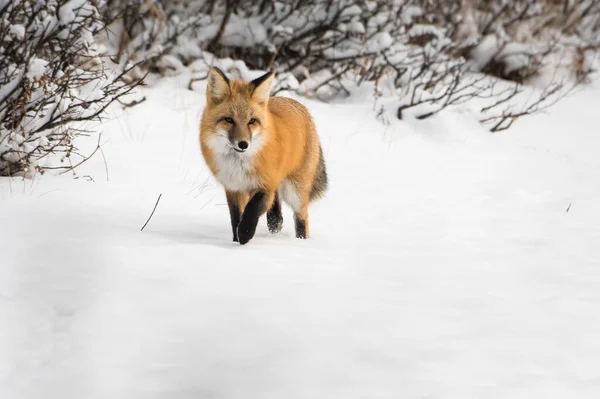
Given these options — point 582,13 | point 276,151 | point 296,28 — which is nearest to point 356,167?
point 296,28

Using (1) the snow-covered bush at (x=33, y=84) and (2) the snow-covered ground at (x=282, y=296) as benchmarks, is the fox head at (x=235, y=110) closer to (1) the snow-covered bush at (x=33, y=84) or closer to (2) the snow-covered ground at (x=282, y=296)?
(2) the snow-covered ground at (x=282, y=296)

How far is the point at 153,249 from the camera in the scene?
339cm

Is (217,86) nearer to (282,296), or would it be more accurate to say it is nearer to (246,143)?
(246,143)

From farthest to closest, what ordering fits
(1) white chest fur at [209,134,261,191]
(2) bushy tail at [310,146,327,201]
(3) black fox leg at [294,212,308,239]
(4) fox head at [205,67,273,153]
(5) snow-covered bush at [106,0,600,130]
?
(5) snow-covered bush at [106,0,600,130]
(2) bushy tail at [310,146,327,201]
(3) black fox leg at [294,212,308,239]
(1) white chest fur at [209,134,261,191]
(4) fox head at [205,67,273,153]

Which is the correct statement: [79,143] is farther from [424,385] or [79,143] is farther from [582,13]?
[582,13]

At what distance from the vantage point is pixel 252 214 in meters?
3.99

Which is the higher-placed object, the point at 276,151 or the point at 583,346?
the point at 276,151

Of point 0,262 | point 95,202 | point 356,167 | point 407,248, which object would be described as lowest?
point 356,167

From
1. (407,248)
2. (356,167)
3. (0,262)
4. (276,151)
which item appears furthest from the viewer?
(356,167)

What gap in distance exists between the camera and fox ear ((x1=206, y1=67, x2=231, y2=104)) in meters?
4.03

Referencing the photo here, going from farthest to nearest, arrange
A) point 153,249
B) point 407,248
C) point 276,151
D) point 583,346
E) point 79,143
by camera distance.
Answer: point 79,143, point 407,248, point 276,151, point 153,249, point 583,346

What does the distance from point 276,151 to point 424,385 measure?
2218 mm

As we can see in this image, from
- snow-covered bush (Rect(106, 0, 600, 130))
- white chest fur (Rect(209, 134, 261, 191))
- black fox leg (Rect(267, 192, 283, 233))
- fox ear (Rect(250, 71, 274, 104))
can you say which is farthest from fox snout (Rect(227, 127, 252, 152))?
snow-covered bush (Rect(106, 0, 600, 130))

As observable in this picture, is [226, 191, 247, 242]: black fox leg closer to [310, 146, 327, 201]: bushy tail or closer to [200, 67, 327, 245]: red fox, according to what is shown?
[200, 67, 327, 245]: red fox
